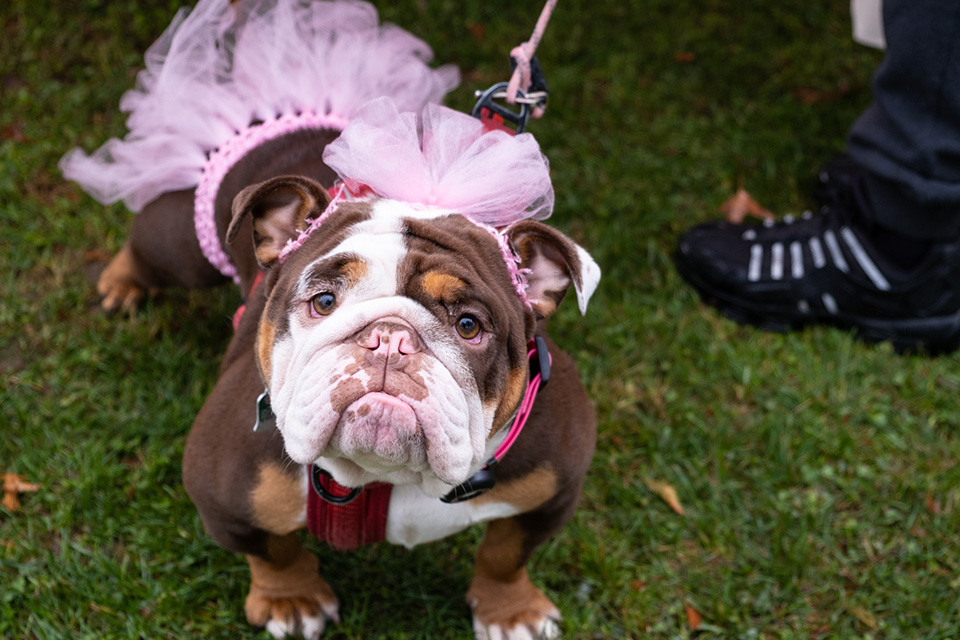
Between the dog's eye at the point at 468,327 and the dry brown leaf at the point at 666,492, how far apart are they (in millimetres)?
1530

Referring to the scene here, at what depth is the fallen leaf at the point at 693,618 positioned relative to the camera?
2775 millimetres

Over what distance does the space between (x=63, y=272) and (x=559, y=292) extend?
2.40 m

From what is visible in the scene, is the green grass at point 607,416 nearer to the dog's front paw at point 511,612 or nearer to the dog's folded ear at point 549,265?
the dog's front paw at point 511,612

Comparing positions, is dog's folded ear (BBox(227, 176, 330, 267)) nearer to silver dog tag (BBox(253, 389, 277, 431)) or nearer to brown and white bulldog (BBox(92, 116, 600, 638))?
brown and white bulldog (BBox(92, 116, 600, 638))

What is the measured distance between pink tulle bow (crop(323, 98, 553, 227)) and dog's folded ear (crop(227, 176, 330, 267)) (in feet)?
0.28

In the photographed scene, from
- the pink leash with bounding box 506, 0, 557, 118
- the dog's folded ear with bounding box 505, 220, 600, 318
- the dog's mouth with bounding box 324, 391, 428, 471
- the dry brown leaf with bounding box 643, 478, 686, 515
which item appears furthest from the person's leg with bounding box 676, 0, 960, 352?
the dog's mouth with bounding box 324, 391, 428, 471

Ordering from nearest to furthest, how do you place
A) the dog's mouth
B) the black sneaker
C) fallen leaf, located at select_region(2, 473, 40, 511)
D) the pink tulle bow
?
the dog's mouth → the pink tulle bow → fallen leaf, located at select_region(2, 473, 40, 511) → the black sneaker

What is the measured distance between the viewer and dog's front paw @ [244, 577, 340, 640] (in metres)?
2.59

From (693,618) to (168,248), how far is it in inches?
81.2

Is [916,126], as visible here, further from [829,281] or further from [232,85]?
[232,85]

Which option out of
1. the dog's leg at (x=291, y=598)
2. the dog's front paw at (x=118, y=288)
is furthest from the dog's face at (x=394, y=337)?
the dog's front paw at (x=118, y=288)

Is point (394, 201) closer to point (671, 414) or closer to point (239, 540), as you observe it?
point (239, 540)

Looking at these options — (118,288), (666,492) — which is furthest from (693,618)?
(118,288)

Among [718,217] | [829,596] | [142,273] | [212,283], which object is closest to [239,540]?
[212,283]
